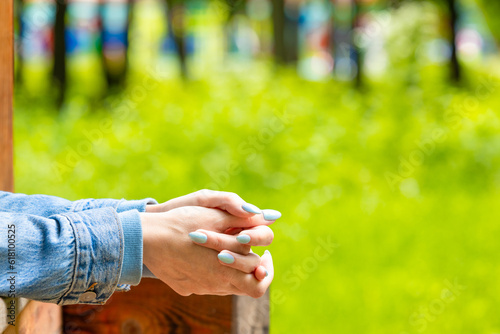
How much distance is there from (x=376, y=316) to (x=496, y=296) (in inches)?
35.1

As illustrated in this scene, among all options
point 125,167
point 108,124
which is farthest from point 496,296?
point 108,124

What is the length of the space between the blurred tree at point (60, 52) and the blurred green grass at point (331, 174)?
380mm

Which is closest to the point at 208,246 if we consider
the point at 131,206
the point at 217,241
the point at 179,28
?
the point at 217,241

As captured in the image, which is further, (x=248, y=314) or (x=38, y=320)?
(x=248, y=314)

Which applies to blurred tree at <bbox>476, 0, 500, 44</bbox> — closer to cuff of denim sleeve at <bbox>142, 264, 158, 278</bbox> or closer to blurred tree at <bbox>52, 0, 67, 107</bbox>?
blurred tree at <bbox>52, 0, 67, 107</bbox>

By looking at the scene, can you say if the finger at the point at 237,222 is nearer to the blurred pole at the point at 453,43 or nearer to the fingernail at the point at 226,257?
the fingernail at the point at 226,257

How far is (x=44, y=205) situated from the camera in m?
1.38

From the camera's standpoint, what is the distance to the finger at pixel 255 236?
1.34m

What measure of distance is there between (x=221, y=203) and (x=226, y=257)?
15 cm

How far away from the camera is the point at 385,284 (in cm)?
374

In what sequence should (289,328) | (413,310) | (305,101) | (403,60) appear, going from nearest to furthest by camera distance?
(289,328)
(413,310)
(305,101)
(403,60)

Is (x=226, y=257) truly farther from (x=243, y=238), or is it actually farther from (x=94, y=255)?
(x=94, y=255)

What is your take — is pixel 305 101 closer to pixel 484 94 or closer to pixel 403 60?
pixel 403 60

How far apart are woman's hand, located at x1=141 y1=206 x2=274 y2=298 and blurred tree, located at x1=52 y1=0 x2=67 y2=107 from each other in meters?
8.17
